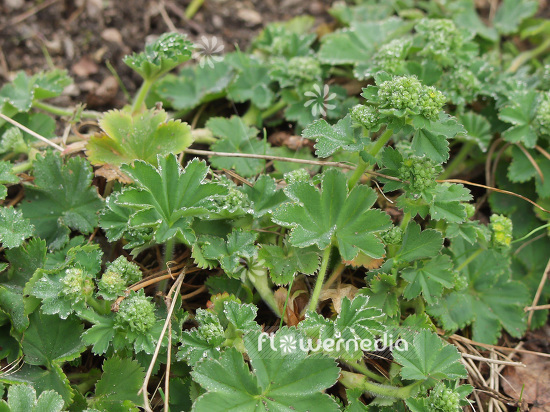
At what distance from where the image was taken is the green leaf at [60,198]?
2357 mm

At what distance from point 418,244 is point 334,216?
0.38 metres

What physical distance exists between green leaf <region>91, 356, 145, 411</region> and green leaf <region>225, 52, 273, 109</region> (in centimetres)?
160

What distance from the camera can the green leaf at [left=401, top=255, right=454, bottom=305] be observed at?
83.5 inches

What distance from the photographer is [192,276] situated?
7.75ft

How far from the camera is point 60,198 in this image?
240 cm

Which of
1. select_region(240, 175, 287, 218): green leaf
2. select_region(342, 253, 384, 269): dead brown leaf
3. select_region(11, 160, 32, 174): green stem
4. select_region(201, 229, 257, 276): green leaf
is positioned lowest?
select_region(342, 253, 384, 269): dead brown leaf

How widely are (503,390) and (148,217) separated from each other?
1.79 metres

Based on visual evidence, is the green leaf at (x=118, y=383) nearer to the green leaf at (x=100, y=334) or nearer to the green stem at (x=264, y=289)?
the green leaf at (x=100, y=334)

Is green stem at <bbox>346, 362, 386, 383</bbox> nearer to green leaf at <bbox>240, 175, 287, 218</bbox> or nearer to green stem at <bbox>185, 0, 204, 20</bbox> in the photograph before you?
green leaf at <bbox>240, 175, 287, 218</bbox>

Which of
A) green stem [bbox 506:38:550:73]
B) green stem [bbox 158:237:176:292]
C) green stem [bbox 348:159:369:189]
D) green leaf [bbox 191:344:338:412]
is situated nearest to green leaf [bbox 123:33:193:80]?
green stem [bbox 158:237:176:292]

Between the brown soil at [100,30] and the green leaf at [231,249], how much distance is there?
156 centimetres

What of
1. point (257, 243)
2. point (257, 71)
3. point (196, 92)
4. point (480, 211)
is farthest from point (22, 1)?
point (480, 211)

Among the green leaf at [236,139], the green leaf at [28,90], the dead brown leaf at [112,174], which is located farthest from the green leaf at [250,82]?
the green leaf at [28,90]

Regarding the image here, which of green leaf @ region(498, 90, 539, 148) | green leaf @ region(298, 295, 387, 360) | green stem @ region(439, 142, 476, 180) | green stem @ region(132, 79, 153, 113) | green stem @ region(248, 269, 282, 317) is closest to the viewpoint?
green leaf @ region(298, 295, 387, 360)
